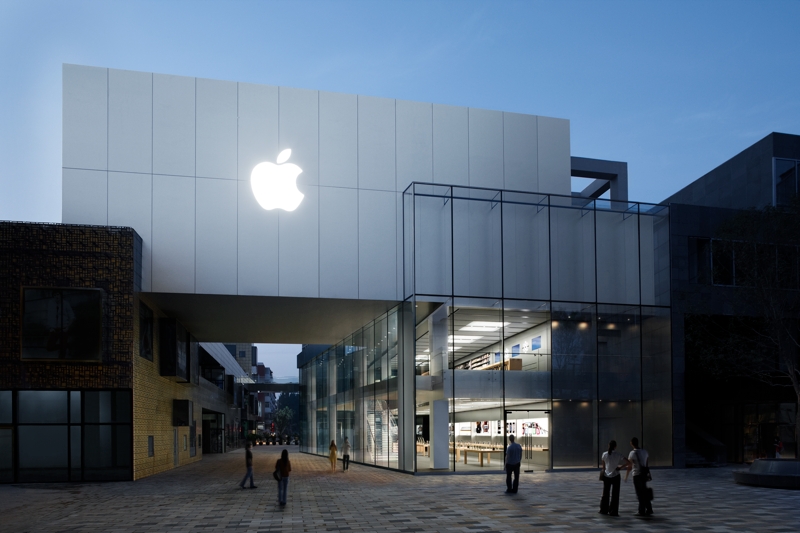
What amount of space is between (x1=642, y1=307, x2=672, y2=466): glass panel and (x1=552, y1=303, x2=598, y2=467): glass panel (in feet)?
7.24

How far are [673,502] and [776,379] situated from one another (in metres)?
16.2

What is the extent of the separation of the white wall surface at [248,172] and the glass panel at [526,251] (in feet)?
5.12

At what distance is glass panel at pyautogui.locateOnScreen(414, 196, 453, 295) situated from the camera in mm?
24625

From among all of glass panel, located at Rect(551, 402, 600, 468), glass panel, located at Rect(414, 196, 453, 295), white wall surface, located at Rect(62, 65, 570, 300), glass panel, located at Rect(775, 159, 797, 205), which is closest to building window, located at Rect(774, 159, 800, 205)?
glass panel, located at Rect(775, 159, 797, 205)

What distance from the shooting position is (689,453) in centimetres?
2717

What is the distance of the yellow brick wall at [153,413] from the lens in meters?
22.8

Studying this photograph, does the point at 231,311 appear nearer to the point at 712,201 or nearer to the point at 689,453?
the point at 689,453

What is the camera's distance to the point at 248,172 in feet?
79.1

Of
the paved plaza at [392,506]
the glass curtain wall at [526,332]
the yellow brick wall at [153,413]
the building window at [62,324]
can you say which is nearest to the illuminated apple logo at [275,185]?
the glass curtain wall at [526,332]

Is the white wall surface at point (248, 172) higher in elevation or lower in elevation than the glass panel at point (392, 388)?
higher

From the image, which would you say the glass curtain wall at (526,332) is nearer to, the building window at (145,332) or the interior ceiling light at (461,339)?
the interior ceiling light at (461,339)

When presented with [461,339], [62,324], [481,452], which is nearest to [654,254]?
[461,339]

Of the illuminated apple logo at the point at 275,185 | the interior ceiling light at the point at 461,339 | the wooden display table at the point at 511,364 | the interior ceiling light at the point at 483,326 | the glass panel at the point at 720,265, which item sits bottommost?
the wooden display table at the point at 511,364

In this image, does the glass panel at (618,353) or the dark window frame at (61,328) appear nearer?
the dark window frame at (61,328)
